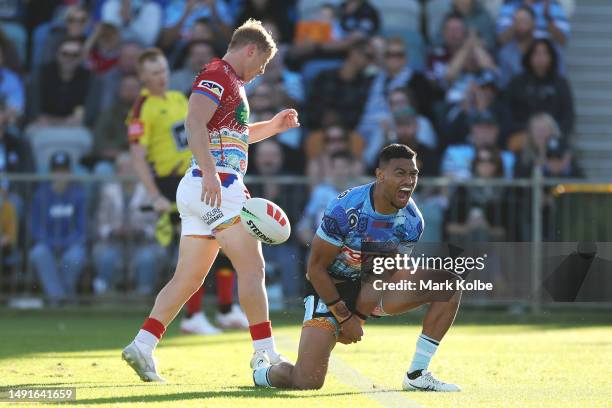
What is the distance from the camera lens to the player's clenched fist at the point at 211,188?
7977mm

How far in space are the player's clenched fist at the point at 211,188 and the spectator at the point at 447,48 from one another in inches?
416

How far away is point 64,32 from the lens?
61.0ft

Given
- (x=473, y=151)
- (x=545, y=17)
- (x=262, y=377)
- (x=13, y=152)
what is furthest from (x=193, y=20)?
(x=262, y=377)

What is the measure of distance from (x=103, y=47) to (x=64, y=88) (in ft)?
→ 3.12

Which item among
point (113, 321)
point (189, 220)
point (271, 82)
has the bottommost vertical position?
point (113, 321)

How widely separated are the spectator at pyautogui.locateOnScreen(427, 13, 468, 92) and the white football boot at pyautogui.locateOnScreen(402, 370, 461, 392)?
10826 millimetres

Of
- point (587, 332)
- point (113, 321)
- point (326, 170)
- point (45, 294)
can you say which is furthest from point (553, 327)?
point (45, 294)

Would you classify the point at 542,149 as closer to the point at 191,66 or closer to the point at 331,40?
the point at 331,40

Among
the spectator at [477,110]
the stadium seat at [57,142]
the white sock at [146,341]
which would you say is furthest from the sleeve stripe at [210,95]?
the spectator at [477,110]

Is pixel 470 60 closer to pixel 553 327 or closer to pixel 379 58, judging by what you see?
pixel 379 58

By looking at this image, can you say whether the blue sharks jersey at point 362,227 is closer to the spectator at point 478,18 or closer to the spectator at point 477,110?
the spectator at point 477,110

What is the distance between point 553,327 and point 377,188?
671cm

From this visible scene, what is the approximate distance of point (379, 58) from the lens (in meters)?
18.3

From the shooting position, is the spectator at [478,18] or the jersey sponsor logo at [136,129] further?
the spectator at [478,18]
